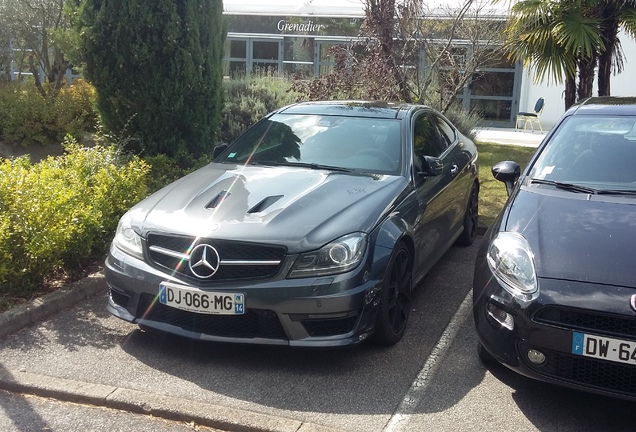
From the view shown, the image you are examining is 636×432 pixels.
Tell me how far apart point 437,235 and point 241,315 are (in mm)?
2094

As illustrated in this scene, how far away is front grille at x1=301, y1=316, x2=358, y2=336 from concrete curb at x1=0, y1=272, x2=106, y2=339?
2078mm

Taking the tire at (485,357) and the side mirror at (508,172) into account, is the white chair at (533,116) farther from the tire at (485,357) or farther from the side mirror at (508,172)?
the tire at (485,357)

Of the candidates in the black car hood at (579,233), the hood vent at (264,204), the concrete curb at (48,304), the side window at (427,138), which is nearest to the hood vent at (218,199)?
the hood vent at (264,204)

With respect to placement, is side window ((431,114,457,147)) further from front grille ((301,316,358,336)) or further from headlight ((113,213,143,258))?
headlight ((113,213,143,258))

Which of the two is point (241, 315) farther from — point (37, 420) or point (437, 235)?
point (437, 235)

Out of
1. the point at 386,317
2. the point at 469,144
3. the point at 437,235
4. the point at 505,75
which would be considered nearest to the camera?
the point at 386,317

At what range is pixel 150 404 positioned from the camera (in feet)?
11.8

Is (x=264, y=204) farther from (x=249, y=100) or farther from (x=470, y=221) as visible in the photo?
(x=249, y=100)

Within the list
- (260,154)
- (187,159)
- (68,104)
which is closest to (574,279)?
(260,154)

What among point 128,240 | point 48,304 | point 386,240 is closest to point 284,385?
point 386,240

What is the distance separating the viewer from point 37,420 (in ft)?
11.5

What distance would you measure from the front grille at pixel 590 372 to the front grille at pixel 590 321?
0.48 ft

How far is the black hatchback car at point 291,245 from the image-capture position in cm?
384

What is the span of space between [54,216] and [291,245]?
2.19m
